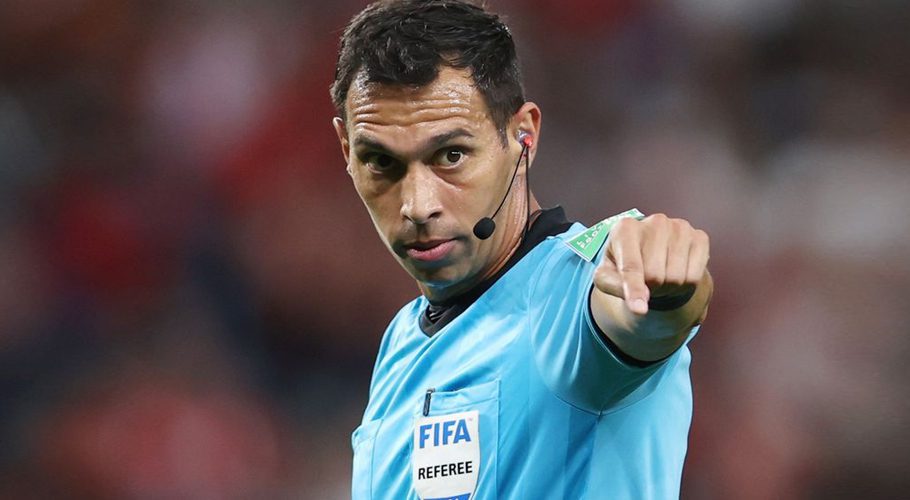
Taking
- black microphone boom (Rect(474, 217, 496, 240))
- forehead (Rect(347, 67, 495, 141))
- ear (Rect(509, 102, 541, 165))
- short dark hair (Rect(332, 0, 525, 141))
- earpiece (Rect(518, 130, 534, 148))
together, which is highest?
short dark hair (Rect(332, 0, 525, 141))

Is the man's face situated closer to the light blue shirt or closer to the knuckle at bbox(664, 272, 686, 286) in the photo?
the light blue shirt

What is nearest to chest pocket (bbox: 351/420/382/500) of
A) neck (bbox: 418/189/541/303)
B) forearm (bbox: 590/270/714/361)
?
neck (bbox: 418/189/541/303)

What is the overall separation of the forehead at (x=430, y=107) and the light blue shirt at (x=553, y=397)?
29cm

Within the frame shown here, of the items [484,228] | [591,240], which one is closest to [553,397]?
[591,240]

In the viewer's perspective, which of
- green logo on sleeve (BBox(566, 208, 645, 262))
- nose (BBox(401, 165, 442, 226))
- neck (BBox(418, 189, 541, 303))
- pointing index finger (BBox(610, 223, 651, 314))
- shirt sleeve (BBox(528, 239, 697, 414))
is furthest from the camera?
neck (BBox(418, 189, 541, 303))

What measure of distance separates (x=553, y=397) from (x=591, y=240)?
27cm

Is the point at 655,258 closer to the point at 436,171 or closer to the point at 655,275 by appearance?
the point at 655,275

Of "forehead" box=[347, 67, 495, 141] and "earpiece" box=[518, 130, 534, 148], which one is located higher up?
"forehead" box=[347, 67, 495, 141]

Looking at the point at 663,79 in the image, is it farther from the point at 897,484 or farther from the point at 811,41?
the point at 897,484

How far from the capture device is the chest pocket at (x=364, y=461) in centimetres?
239

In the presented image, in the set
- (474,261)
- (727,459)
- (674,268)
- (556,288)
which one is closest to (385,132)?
(474,261)

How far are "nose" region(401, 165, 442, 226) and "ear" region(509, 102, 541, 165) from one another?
22cm

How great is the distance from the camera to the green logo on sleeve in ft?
6.20

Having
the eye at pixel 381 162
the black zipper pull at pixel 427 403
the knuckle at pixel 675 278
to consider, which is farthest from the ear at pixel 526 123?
the knuckle at pixel 675 278
